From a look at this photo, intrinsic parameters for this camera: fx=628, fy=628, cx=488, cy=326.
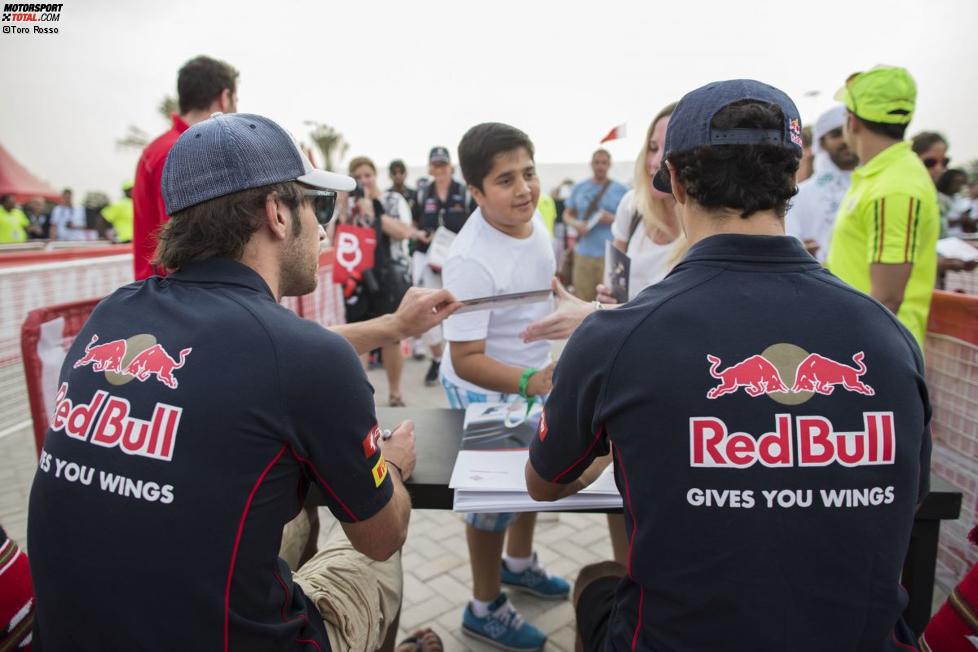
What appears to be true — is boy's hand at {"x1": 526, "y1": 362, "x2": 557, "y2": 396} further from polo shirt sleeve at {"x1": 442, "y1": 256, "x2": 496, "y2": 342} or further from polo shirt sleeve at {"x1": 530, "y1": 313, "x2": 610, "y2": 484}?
polo shirt sleeve at {"x1": 530, "y1": 313, "x2": 610, "y2": 484}

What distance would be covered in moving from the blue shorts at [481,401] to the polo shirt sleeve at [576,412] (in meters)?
1.07

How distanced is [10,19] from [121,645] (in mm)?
5462

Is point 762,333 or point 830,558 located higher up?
point 762,333

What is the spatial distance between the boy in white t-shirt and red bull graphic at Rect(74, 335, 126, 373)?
4.58 feet

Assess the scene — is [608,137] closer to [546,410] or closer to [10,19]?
[546,410]

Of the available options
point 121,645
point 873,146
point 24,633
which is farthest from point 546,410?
point 873,146

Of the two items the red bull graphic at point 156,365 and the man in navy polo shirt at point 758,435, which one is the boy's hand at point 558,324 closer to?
the man in navy polo shirt at point 758,435

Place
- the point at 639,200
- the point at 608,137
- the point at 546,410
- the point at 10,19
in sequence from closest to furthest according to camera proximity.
→ the point at 546,410
the point at 639,200
the point at 608,137
the point at 10,19

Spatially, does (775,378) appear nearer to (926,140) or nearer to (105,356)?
(105,356)

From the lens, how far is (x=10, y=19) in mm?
4750

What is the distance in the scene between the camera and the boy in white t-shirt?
253 cm

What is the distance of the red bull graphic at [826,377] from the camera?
3.59ft

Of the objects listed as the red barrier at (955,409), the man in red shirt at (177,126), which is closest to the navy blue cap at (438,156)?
the man in red shirt at (177,126)
